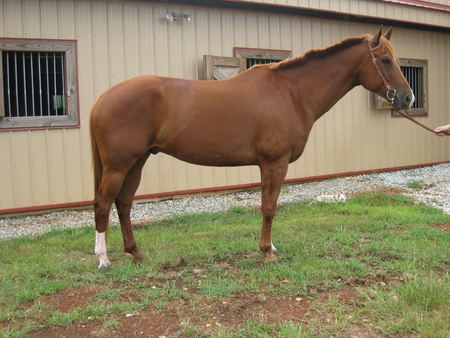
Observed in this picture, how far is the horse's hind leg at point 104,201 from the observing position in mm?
3809

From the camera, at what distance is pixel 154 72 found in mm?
7375

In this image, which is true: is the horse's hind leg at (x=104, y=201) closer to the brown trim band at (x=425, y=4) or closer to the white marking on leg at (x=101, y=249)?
the white marking on leg at (x=101, y=249)

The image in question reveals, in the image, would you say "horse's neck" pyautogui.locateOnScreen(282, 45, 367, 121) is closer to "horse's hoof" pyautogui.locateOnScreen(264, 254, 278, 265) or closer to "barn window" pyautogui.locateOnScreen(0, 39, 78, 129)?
"horse's hoof" pyautogui.locateOnScreen(264, 254, 278, 265)

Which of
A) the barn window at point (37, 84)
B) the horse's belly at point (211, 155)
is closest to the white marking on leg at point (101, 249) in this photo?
the horse's belly at point (211, 155)

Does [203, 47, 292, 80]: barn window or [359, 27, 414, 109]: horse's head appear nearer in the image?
[359, 27, 414, 109]: horse's head

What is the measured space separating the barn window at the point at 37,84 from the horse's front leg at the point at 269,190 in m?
3.72

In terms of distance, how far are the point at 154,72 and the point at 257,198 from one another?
2.55 m

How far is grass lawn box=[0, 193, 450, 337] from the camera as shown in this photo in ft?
9.41

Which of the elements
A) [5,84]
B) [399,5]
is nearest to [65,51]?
[5,84]

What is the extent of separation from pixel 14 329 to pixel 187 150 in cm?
185

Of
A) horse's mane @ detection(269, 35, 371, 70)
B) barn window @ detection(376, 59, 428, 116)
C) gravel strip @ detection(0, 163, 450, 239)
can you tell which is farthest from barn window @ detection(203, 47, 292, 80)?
barn window @ detection(376, 59, 428, 116)

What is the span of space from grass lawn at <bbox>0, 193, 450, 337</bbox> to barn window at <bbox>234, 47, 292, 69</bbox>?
3549 millimetres

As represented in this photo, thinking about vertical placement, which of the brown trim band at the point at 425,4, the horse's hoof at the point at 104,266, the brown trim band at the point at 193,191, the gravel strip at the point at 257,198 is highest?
the brown trim band at the point at 425,4

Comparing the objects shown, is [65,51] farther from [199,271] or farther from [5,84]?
[199,271]
